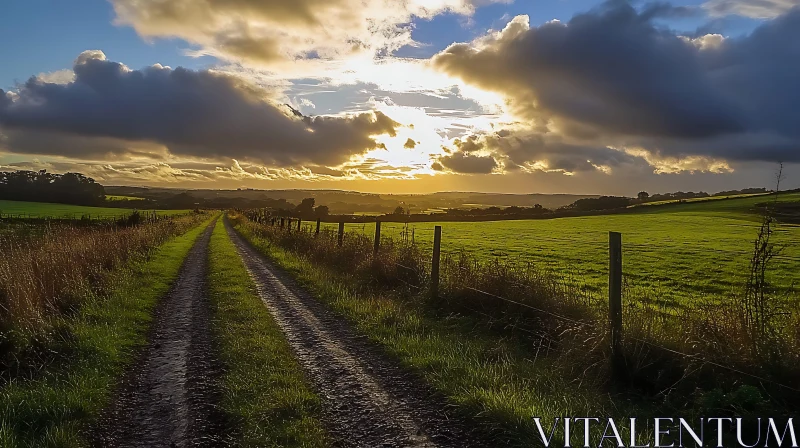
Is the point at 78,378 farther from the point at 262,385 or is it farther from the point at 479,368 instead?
the point at 479,368

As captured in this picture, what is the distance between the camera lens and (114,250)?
Answer: 1797 cm

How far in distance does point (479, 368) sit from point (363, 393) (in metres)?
1.83

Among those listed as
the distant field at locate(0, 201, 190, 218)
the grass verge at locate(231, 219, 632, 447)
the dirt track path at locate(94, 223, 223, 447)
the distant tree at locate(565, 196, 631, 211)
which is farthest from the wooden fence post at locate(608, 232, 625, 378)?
the distant tree at locate(565, 196, 631, 211)

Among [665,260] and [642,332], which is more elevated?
[642,332]

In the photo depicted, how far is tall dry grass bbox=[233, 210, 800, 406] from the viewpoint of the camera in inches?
253

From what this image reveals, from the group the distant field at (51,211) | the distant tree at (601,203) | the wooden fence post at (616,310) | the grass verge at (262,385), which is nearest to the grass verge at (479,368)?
the wooden fence post at (616,310)

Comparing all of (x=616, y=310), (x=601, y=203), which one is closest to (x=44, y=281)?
(x=616, y=310)

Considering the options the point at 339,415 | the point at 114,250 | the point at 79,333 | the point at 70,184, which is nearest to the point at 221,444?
the point at 339,415

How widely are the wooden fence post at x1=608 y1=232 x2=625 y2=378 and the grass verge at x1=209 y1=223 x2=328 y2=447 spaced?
14.1ft

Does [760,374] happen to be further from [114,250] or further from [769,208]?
[114,250]

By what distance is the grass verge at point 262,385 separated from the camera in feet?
17.7

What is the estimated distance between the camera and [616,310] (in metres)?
7.54

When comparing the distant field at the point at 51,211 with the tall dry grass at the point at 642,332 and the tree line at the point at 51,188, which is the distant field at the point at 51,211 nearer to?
the tree line at the point at 51,188

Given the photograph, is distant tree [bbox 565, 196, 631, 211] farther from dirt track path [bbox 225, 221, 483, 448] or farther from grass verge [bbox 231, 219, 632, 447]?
dirt track path [bbox 225, 221, 483, 448]
